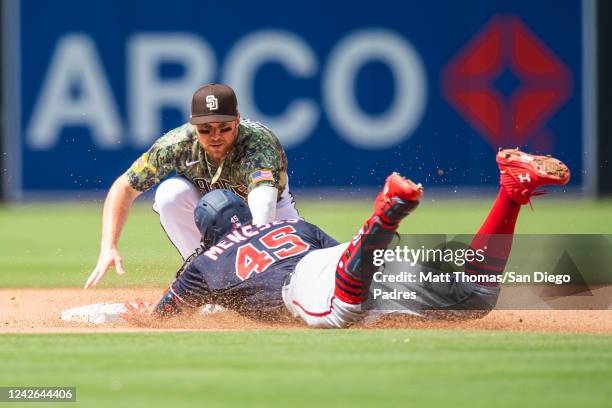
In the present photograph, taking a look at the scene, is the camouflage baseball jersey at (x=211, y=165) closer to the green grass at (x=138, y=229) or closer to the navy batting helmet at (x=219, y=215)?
the navy batting helmet at (x=219, y=215)

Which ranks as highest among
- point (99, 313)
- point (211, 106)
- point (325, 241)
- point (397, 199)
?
point (211, 106)

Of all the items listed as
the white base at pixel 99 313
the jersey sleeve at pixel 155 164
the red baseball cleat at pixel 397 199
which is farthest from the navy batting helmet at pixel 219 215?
the jersey sleeve at pixel 155 164

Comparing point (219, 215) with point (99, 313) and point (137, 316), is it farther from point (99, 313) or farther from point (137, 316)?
point (99, 313)

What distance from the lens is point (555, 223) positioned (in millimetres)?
12492

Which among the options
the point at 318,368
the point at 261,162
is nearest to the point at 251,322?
the point at 261,162

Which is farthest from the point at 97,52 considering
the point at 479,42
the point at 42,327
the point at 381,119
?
the point at 42,327

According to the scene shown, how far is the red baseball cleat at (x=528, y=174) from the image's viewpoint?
5.83 meters

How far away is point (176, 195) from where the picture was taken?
7543mm

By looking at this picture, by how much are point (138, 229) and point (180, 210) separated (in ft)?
16.7

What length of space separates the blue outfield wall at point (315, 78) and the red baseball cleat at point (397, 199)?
9.66 meters

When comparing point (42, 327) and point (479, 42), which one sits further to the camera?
point (479, 42)

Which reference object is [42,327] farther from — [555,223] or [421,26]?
[421,26]

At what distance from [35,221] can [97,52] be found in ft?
7.92

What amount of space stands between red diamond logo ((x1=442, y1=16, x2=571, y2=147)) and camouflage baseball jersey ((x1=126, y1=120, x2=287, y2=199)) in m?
7.92
